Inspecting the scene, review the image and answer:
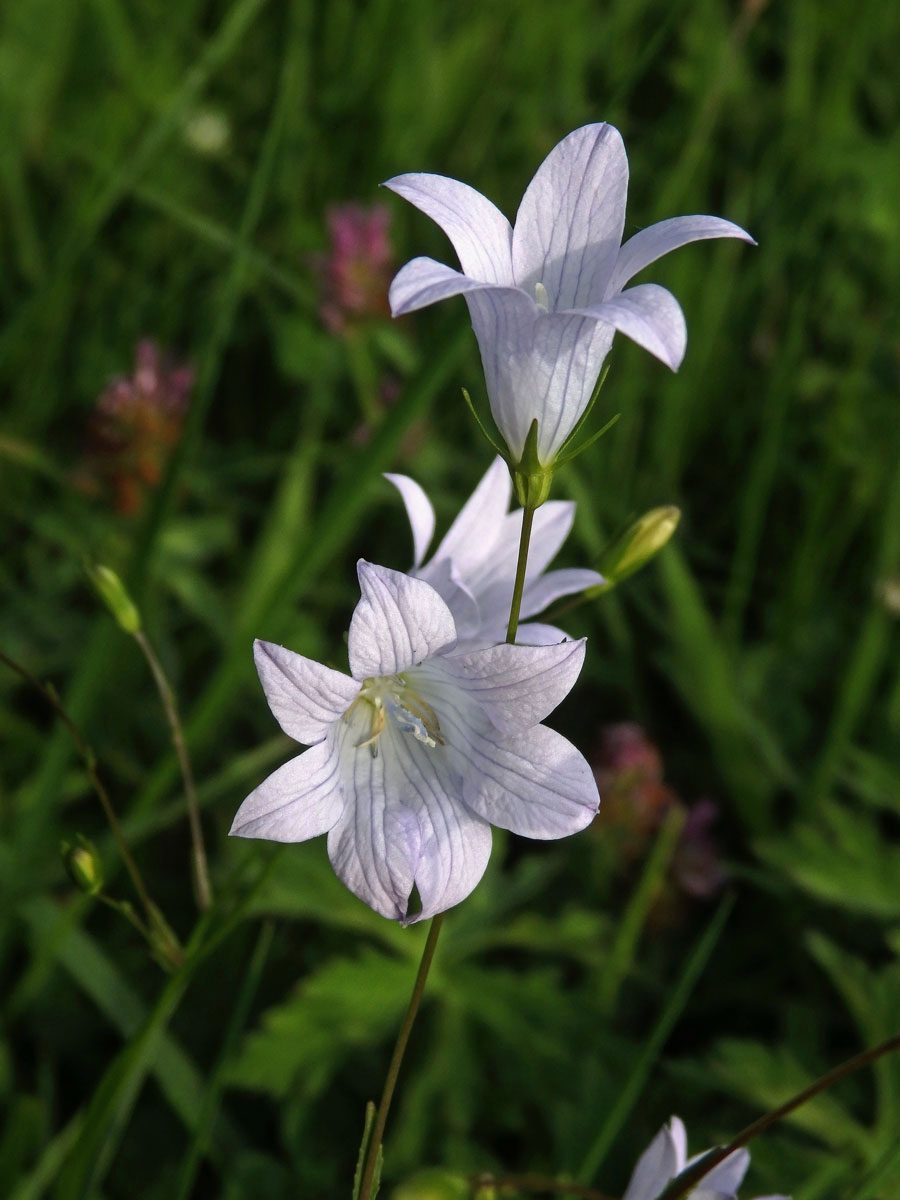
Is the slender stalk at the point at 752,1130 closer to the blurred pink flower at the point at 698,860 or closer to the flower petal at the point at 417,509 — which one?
the flower petal at the point at 417,509

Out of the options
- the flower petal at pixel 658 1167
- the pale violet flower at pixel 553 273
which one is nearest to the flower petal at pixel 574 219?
the pale violet flower at pixel 553 273

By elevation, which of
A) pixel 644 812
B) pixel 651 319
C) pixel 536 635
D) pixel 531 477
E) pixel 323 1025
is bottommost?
pixel 323 1025

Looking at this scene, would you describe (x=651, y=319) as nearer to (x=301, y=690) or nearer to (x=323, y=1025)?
(x=301, y=690)

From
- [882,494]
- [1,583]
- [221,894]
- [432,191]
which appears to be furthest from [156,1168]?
[882,494]

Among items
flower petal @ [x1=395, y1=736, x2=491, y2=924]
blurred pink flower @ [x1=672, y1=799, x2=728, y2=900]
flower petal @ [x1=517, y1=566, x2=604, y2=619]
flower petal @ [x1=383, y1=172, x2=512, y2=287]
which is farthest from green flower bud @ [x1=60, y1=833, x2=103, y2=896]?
blurred pink flower @ [x1=672, y1=799, x2=728, y2=900]

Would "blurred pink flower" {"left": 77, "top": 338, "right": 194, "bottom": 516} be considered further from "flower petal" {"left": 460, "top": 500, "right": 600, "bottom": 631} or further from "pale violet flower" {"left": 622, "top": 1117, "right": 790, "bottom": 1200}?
"pale violet flower" {"left": 622, "top": 1117, "right": 790, "bottom": 1200}

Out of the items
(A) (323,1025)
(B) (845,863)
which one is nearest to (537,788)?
(A) (323,1025)
